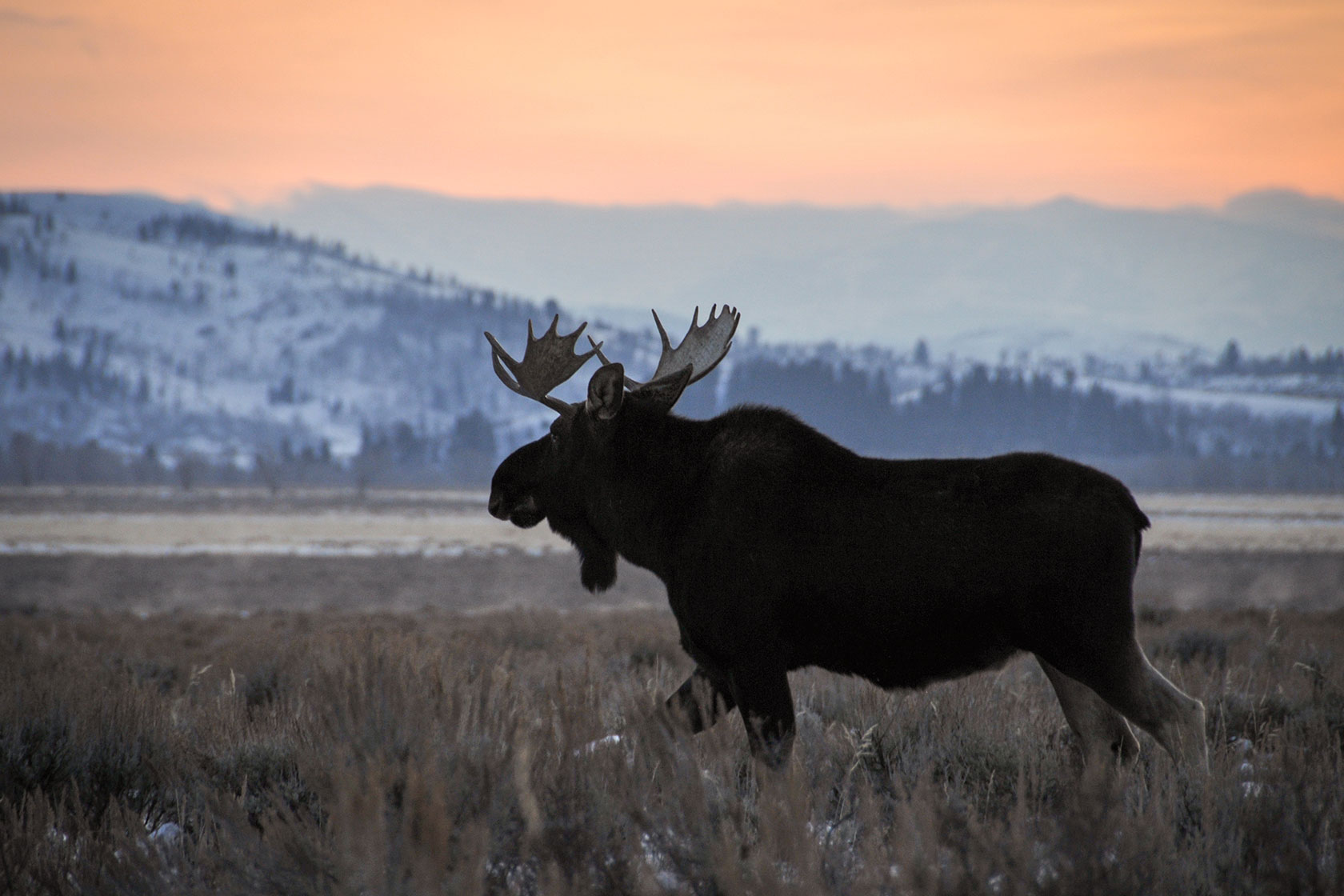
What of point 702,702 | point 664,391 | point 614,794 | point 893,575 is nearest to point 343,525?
point 664,391

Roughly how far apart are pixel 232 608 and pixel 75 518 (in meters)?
37.6

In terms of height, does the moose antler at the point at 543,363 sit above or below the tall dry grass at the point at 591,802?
above

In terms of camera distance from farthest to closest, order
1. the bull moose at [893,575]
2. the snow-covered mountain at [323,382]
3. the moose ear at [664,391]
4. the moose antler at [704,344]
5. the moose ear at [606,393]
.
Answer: the snow-covered mountain at [323,382] → the moose antler at [704,344] → the moose ear at [664,391] → the moose ear at [606,393] → the bull moose at [893,575]

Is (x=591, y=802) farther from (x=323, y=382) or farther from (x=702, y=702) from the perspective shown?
(x=323, y=382)

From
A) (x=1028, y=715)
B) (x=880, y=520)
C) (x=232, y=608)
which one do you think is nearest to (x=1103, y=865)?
(x=880, y=520)

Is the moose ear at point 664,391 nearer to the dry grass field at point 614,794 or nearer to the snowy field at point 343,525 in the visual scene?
the dry grass field at point 614,794

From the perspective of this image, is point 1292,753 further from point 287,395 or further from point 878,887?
point 287,395

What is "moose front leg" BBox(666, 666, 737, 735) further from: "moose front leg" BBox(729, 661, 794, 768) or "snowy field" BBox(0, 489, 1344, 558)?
"snowy field" BBox(0, 489, 1344, 558)

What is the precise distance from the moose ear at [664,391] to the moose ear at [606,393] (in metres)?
0.12

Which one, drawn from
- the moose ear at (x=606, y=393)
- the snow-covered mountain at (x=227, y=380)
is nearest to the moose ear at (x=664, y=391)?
the moose ear at (x=606, y=393)

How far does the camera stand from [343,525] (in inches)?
2176

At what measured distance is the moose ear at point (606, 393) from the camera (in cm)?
525

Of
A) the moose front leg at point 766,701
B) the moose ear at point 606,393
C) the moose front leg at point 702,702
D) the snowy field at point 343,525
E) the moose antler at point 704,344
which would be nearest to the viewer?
the moose front leg at point 766,701

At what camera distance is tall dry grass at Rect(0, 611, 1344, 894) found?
→ 335cm
